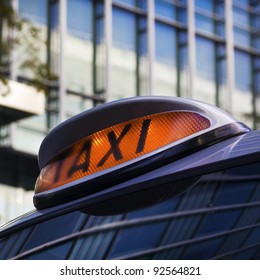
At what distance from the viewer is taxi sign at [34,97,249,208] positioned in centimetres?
174

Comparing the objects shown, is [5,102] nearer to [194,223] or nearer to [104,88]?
[104,88]

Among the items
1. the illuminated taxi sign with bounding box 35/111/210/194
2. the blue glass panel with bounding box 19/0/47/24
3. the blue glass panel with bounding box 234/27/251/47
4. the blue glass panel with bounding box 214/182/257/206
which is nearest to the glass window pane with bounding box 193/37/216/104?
the blue glass panel with bounding box 234/27/251/47

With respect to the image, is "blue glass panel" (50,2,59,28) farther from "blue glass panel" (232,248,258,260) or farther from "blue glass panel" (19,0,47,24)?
"blue glass panel" (232,248,258,260)

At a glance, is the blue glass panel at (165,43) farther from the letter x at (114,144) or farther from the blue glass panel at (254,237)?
the blue glass panel at (254,237)

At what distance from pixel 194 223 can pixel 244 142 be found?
0.19 meters

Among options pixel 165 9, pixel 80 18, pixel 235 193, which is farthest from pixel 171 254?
pixel 165 9

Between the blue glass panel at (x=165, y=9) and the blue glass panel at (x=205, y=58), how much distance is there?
1.01 metres

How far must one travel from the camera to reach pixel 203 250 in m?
1.57

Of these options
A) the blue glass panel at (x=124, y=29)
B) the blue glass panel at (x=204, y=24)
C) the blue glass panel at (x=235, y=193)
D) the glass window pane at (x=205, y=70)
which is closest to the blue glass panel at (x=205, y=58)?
the glass window pane at (x=205, y=70)

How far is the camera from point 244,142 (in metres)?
1.69

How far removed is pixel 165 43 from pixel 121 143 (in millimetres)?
18101

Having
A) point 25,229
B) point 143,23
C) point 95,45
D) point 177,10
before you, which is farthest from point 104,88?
point 25,229

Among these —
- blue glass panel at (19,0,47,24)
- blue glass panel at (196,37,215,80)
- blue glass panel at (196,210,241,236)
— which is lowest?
blue glass panel at (196,37,215,80)

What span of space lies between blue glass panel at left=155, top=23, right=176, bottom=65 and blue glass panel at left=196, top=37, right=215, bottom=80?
820mm
